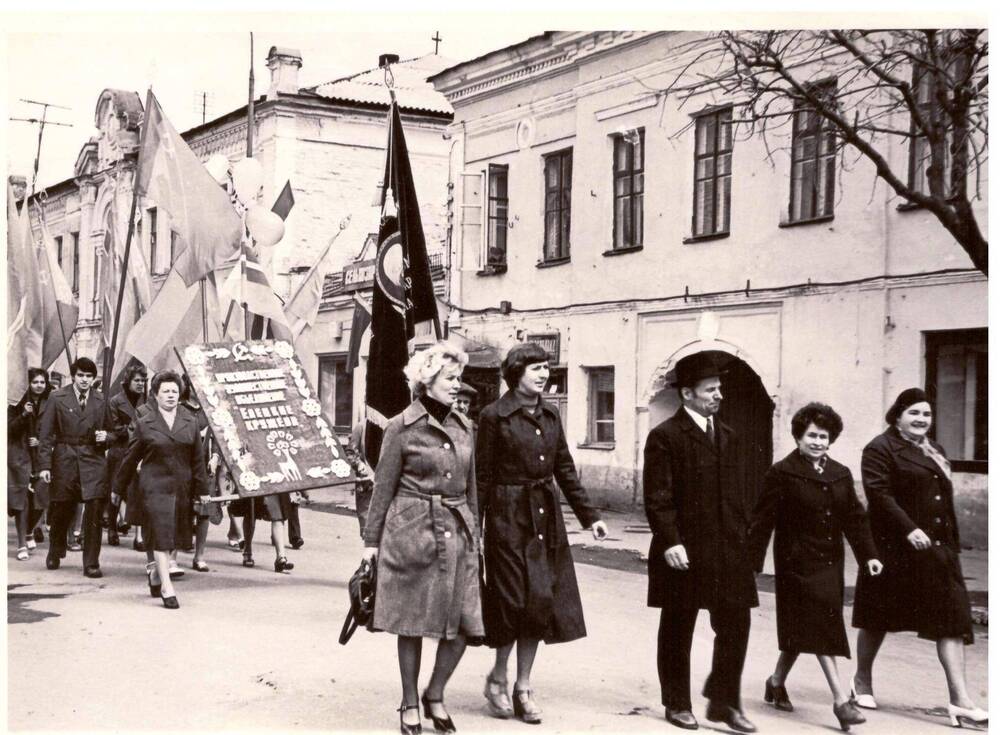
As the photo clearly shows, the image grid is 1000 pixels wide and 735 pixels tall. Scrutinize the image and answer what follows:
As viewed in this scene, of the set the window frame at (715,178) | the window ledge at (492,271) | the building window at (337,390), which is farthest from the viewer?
the building window at (337,390)

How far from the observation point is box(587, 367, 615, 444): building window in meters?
19.3

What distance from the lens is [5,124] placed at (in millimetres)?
7203

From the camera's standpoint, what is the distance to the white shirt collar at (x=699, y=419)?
6.37 meters

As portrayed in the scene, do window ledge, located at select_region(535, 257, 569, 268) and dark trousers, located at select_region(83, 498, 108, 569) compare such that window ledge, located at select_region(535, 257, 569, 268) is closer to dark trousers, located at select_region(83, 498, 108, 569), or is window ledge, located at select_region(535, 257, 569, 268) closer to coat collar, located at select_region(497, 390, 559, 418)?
dark trousers, located at select_region(83, 498, 108, 569)

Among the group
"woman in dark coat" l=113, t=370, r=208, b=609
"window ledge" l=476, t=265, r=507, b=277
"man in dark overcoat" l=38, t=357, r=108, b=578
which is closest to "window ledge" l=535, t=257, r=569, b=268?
"window ledge" l=476, t=265, r=507, b=277

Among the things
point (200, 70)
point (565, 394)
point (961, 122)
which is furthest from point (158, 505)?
point (565, 394)

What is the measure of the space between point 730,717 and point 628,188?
43.2ft

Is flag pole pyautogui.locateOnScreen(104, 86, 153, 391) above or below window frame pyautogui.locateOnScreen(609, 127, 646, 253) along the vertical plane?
below

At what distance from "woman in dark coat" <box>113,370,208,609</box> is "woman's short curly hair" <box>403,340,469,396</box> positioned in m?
4.05

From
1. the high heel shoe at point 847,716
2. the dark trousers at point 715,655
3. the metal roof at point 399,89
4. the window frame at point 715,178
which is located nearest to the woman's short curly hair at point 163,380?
the dark trousers at point 715,655

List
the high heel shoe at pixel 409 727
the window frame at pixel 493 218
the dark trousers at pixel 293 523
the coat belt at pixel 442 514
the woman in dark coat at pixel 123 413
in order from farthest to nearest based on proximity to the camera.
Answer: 1. the window frame at pixel 493 218
2. the dark trousers at pixel 293 523
3. the woman in dark coat at pixel 123 413
4. the coat belt at pixel 442 514
5. the high heel shoe at pixel 409 727

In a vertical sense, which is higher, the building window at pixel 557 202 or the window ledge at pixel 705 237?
the building window at pixel 557 202

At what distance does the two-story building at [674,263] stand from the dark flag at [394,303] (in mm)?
3008

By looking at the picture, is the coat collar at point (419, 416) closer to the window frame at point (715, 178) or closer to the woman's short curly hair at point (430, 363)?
the woman's short curly hair at point (430, 363)
